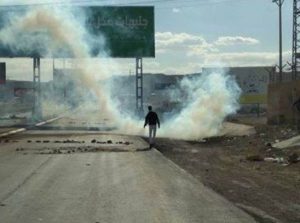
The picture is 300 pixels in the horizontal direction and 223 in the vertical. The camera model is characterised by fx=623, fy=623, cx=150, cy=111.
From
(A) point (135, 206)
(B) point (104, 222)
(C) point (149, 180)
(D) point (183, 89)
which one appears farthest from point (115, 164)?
(D) point (183, 89)

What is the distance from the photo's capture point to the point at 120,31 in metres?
51.8

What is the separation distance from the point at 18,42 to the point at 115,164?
33.3 m

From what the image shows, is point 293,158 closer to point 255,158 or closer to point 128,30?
point 255,158

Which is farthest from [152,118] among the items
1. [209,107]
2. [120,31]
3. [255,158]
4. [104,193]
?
[120,31]

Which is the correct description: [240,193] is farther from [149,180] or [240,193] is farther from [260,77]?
[260,77]

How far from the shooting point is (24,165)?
63.2 feet

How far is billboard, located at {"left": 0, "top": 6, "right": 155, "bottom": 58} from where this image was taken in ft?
168

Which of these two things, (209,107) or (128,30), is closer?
(209,107)

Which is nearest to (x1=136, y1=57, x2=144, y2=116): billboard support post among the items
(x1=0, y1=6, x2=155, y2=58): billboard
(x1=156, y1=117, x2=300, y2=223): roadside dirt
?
(x1=0, y1=6, x2=155, y2=58): billboard

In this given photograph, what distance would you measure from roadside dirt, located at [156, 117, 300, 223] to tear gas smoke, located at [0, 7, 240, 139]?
23.8 feet

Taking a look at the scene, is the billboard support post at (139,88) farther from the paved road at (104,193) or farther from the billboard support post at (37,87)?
the paved road at (104,193)

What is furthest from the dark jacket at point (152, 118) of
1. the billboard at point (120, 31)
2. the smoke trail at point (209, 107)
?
the billboard at point (120, 31)

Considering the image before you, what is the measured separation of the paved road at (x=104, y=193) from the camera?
1018cm

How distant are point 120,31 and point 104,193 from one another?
131 feet
